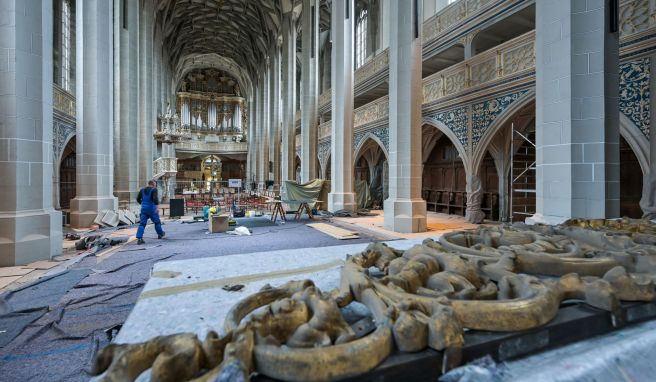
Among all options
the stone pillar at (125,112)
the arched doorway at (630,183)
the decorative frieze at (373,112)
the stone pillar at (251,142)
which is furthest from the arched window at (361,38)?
the stone pillar at (251,142)

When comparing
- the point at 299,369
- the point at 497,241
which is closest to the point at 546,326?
the point at 299,369

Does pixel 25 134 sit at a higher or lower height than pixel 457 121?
lower

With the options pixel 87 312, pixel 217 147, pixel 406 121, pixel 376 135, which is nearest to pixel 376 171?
pixel 376 135

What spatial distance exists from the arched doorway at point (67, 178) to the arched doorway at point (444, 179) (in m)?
15.9

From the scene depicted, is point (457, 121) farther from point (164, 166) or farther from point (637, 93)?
point (164, 166)

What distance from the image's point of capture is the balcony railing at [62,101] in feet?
35.6

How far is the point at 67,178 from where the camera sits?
15078 mm

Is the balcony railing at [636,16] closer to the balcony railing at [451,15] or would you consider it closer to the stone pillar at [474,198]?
the balcony railing at [451,15]

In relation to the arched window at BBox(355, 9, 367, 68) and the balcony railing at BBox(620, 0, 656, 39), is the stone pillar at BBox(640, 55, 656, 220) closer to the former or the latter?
the balcony railing at BBox(620, 0, 656, 39)

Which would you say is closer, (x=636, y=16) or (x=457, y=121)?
(x=636, y=16)

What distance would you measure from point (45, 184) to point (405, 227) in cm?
751

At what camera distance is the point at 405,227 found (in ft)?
28.4

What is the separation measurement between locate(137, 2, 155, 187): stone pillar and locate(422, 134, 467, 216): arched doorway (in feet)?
44.9

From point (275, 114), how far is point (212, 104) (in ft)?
58.4
